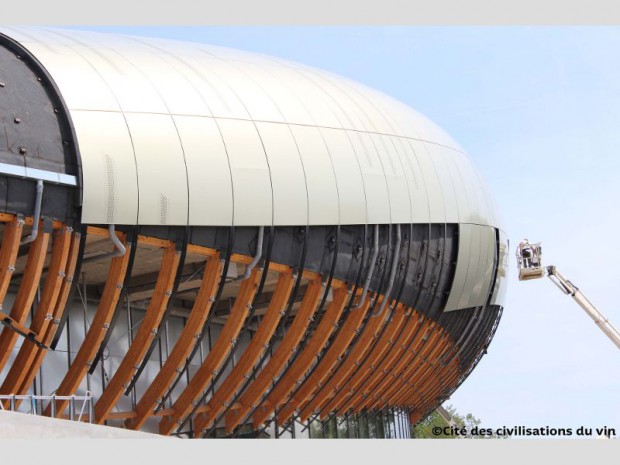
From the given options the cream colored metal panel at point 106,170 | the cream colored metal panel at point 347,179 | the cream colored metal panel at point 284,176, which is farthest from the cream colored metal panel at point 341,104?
the cream colored metal panel at point 106,170

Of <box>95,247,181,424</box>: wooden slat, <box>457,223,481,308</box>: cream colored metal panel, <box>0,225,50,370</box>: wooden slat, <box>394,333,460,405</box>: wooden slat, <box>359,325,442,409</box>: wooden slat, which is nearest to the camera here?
<box>0,225,50,370</box>: wooden slat

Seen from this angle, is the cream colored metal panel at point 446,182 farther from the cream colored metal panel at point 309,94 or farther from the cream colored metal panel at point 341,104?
the cream colored metal panel at point 309,94

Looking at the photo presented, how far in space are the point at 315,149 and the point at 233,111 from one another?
2.56m

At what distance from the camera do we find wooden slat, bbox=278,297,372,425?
3014 cm

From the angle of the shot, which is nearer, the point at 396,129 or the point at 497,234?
the point at 396,129

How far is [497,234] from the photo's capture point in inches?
1524

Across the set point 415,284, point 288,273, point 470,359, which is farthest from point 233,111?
point 470,359

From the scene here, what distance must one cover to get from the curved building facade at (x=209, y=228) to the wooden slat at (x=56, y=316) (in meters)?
0.05

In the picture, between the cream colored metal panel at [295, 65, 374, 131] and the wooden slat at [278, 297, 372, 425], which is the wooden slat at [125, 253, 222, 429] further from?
the cream colored metal panel at [295, 65, 374, 131]

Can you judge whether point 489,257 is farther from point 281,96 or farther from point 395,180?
point 281,96

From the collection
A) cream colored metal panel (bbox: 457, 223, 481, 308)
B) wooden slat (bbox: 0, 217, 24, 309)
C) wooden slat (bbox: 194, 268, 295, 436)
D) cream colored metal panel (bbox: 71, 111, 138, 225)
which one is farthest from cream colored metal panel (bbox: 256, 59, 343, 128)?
wooden slat (bbox: 0, 217, 24, 309)

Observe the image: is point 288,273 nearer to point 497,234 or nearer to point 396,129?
point 396,129

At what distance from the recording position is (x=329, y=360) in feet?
101

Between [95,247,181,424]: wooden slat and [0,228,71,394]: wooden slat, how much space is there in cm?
258
